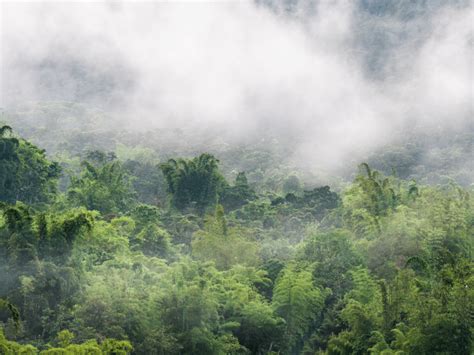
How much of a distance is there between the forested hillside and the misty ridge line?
44070 millimetres

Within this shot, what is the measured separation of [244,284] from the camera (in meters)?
24.0

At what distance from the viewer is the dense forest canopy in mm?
20078

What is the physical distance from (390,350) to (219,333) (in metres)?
5.94

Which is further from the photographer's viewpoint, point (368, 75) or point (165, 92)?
point (165, 92)

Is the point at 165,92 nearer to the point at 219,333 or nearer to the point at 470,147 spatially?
the point at 470,147

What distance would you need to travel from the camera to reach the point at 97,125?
89375mm

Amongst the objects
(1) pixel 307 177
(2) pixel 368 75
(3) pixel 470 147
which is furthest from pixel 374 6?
(1) pixel 307 177

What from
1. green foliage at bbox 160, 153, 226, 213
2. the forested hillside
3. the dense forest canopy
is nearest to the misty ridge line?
the dense forest canopy

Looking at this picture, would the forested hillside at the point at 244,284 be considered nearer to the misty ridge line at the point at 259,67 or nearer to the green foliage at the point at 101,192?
the green foliage at the point at 101,192

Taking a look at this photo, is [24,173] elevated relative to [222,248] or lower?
elevated

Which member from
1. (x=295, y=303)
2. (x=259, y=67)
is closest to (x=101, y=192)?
(x=295, y=303)

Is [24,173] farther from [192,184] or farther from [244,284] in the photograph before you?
[244,284]

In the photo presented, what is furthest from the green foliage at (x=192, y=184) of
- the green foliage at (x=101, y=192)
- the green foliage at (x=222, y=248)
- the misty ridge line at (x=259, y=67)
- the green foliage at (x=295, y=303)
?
the misty ridge line at (x=259, y=67)

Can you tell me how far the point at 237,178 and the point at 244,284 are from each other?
24.9 metres
